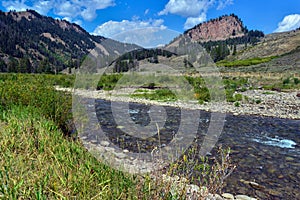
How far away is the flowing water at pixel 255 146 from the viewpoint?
206 inches

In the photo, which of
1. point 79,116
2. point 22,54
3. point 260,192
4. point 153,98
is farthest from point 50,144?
point 22,54

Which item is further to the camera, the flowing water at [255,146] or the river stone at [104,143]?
the river stone at [104,143]

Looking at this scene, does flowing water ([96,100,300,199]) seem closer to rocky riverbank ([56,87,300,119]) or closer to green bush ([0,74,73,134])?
rocky riverbank ([56,87,300,119])

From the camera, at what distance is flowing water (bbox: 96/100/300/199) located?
5242mm

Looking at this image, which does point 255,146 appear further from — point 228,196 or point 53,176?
point 53,176

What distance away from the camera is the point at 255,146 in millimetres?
8094

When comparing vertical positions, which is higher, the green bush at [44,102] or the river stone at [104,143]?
the green bush at [44,102]

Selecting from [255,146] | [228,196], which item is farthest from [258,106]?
[228,196]

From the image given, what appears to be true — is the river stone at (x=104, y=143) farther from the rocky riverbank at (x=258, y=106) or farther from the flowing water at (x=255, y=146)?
the rocky riverbank at (x=258, y=106)

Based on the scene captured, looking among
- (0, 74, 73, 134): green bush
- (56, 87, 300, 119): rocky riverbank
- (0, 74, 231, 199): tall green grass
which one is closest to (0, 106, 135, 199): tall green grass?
(0, 74, 231, 199): tall green grass

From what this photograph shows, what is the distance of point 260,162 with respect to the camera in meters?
6.66

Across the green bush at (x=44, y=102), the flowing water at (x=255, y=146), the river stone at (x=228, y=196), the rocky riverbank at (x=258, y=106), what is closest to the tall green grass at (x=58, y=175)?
the river stone at (x=228, y=196)

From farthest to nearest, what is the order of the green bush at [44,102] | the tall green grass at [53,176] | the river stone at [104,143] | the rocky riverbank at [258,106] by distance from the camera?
the rocky riverbank at [258,106]
the river stone at [104,143]
the green bush at [44,102]
the tall green grass at [53,176]

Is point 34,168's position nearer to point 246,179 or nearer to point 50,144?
point 50,144
